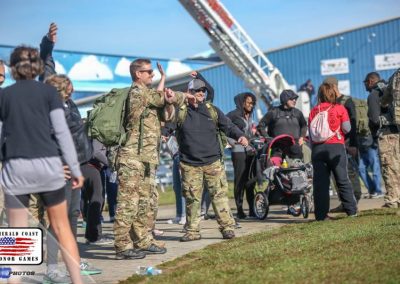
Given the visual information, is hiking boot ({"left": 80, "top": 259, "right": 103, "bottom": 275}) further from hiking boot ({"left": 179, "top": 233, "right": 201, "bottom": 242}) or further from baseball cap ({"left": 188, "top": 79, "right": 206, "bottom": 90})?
baseball cap ({"left": 188, "top": 79, "right": 206, "bottom": 90})

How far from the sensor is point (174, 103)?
25.8 ft

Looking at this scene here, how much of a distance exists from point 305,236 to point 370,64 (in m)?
25.6

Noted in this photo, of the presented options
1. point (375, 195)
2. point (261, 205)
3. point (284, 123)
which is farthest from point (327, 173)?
point (375, 195)

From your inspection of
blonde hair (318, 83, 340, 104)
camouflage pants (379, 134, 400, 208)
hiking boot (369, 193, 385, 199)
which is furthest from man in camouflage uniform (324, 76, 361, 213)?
hiking boot (369, 193, 385, 199)

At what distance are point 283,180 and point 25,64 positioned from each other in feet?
20.0

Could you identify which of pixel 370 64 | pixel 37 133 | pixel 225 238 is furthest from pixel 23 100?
pixel 370 64

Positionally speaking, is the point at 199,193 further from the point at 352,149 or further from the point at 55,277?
the point at 352,149

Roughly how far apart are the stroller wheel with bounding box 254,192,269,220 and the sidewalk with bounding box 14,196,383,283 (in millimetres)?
116

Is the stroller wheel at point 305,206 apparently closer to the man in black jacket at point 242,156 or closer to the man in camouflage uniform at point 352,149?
the man in camouflage uniform at point 352,149

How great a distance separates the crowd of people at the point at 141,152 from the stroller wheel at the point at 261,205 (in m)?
0.27

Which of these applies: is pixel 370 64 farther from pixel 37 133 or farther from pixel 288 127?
pixel 37 133

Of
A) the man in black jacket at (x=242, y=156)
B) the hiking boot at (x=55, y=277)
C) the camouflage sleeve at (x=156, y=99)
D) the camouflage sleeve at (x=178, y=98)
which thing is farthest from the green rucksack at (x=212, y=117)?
the hiking boot at (x=55, y=277)

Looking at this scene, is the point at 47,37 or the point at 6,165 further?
the point at 47,37

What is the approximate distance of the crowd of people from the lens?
5648 mm
